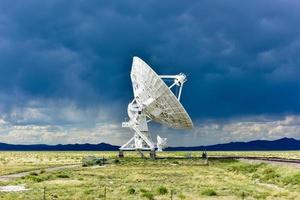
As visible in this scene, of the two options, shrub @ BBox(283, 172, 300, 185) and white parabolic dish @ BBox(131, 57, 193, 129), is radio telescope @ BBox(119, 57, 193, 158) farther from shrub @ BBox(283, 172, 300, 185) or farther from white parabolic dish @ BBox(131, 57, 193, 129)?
shrub @ BBox(283, 172, 300, 185)

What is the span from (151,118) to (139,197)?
4925 centimetres

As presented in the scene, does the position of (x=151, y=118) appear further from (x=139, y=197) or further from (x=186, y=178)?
(x=139, y=197)

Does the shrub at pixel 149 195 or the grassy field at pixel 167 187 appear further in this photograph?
the grassy field at pixel 167 187

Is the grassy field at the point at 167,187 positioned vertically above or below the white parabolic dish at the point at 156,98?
below

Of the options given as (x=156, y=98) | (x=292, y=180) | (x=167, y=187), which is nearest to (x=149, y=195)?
(x=167, y=187)

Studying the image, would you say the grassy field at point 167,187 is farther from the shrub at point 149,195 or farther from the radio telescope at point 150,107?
the radio telescope at point 150,107

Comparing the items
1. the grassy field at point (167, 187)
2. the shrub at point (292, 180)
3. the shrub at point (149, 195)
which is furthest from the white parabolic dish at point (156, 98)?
the shrub at point (149, 195)

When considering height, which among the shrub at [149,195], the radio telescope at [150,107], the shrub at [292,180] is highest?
the radio telescope at [150,107]

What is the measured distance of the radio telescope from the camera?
71125mm

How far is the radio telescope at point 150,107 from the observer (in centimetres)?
7112

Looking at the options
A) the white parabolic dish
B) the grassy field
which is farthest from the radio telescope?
the grassy field

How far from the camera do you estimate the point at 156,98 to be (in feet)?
243

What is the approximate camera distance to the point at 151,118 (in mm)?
84500

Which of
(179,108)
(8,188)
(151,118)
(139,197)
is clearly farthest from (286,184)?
(151,118)
